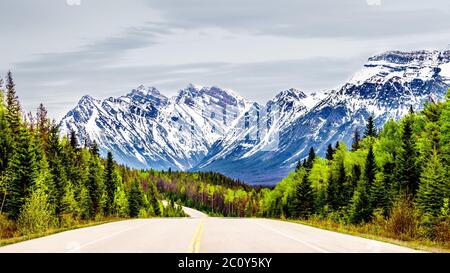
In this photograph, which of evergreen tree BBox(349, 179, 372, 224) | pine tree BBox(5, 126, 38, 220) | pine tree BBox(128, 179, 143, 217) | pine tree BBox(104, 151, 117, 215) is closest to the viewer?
pine tree BBox(5, 126, 38, 220)

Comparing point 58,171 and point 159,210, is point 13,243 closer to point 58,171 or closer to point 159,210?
point 58,171

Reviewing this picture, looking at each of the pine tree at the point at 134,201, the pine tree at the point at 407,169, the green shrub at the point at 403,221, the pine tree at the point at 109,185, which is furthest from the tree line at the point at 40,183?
the pine tree at the point at 407,169

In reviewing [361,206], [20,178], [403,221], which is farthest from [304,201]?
[403,221]

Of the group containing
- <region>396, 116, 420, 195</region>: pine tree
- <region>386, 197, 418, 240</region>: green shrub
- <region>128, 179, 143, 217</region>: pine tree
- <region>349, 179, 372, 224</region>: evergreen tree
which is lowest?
<region>128, 179, 143, 217</region>: pine tree

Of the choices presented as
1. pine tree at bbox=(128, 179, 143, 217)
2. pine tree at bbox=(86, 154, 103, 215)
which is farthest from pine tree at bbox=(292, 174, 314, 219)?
pine tree at bbox=(128, 179, 143, 217)

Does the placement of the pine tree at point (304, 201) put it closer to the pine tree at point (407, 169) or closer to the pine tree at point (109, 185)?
the pine tree at point (407, 169)

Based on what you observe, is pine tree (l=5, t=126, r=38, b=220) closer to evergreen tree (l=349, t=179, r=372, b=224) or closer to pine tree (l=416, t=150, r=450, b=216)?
pine tree (l=416, t=150, r=450, b=216)

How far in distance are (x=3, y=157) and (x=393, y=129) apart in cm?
5628

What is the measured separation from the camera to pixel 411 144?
56812 mm

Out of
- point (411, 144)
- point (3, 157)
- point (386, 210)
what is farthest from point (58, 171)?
point (411, 144)

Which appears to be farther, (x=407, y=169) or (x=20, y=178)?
(x=407, y=169)

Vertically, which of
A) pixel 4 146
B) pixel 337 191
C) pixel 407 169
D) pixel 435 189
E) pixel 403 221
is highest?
pixel 4 146

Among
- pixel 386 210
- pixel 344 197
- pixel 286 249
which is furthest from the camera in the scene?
pixel 344 197

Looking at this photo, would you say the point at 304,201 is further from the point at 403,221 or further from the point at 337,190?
the point at 403,221
